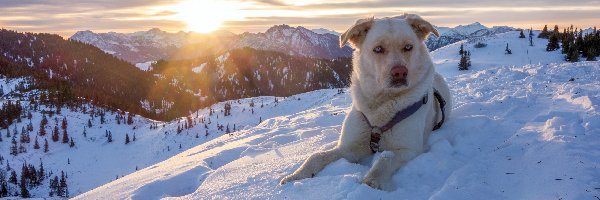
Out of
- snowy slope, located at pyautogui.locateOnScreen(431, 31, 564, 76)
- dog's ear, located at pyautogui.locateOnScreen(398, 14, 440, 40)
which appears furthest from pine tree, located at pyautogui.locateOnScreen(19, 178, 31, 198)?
dog's ear, located at pyautogui.locateOnScreen(398, 14, 440, 40)

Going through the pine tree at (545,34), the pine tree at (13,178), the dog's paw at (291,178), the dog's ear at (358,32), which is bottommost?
the pine tree at (13,178)

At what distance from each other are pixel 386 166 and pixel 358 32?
2127 mm

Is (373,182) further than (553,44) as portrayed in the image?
No

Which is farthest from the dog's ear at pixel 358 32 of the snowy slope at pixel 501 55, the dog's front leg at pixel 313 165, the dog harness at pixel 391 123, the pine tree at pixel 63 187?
the pine tree at pixel 63 187

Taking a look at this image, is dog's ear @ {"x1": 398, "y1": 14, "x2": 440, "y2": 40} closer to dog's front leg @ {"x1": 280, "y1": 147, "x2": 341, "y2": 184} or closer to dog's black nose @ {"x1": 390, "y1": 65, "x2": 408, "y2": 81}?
dog's black nose @ {"x1": 390, "y1": 65, "x2": 408, "y2": 81}

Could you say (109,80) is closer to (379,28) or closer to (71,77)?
(71,77)

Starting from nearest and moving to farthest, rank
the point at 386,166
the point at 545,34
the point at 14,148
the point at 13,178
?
1. the point at 386,166
2. the point at 545,34
3. the point at 13,178
4. the point at 14,148

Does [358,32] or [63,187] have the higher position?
[358,32]

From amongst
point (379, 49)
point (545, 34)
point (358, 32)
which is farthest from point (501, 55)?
point (379, 49)

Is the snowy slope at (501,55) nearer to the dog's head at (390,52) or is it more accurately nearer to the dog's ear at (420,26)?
the dog's ear at (420,26)

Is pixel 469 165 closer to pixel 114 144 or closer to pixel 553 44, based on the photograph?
pixel 553 44

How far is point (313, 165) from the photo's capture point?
5.21 metres

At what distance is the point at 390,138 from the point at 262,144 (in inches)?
183

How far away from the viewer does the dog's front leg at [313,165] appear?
5052mm
